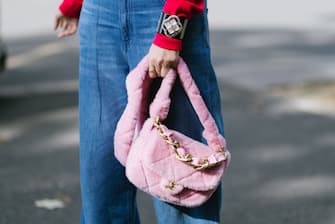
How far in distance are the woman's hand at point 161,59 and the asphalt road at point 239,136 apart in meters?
1.86

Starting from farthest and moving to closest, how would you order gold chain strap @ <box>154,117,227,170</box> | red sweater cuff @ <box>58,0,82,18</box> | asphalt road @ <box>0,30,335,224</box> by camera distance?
asphalt road @ <box>0,30,335,224</box> < red sweater cuff @ <box>58,0,82,18</box> < gold chain strap @ <box>154,117,227,170</box>

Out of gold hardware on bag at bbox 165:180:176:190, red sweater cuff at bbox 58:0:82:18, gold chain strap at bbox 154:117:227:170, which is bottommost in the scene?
gold hardware on bag at bbox 165:180:176:190

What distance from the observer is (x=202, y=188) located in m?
2.62

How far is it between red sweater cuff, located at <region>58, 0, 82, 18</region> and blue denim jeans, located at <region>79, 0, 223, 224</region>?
0.27m

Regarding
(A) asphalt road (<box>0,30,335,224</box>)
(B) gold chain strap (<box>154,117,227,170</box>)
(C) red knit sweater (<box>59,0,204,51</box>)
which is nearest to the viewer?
(C) red knit sweater (<box>59,0,204,51</box>)

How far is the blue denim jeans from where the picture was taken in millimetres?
2586

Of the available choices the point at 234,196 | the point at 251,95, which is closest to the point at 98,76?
the point at 234,196

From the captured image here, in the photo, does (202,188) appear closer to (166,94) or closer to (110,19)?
(166,94)

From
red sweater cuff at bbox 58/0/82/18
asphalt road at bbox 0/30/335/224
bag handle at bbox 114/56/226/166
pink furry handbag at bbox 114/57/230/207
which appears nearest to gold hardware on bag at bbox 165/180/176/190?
pink furry handbag at bbox 114/57/230/207

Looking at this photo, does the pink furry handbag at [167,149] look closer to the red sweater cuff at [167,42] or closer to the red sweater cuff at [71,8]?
the red sweater cuff at [167,42]

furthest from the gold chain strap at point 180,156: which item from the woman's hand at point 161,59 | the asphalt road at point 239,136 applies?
the asphalt road at point 239,136

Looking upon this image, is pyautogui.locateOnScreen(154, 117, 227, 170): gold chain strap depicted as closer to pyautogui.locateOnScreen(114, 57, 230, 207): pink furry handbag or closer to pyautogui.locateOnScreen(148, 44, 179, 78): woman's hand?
pyautogui.locateOnScreen(114, 57, 230, 207): pink furry handbag

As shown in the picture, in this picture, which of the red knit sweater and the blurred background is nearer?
the red knit sweater

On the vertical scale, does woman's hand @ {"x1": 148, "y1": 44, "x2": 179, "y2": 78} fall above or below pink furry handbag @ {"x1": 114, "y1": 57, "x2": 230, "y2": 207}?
above
